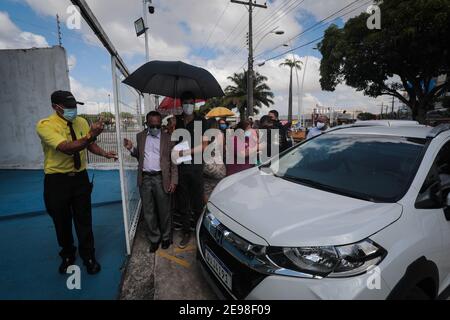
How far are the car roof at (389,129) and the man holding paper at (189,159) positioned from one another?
153 cm

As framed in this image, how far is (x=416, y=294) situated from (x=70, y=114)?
304 cm

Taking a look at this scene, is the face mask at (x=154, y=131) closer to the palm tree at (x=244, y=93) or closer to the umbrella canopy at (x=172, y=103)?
the umbrella canopy at (x=172, y=103)

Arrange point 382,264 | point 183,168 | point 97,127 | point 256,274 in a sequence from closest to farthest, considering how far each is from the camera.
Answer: point 382,264 → point 256,274 → point 97,127 → point 183,168

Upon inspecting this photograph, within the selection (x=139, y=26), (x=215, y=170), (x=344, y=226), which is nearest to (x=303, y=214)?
(x=344, y=226)

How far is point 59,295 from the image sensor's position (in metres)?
2.29

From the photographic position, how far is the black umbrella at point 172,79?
3141mm

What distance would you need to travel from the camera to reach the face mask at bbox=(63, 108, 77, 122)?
7.76ft

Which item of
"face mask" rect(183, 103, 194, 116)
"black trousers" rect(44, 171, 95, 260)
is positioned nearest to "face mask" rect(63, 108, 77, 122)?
"black trousers" rect(44, 171, 95, 260)

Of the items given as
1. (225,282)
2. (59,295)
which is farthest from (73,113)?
(225,282)

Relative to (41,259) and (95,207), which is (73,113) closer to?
(41,259)

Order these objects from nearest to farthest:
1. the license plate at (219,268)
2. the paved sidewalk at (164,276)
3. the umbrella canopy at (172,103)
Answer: the license plate at (219,268) → the paved sidewalk at (164,276) → the umbrella canopy at (172,103)

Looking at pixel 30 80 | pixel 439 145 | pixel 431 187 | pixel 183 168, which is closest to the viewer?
pixel 431 187

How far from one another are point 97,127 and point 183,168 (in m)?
1.16

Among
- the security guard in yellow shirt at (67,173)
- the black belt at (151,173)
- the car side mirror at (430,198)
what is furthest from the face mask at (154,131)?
the car side mirror at (430,198)
